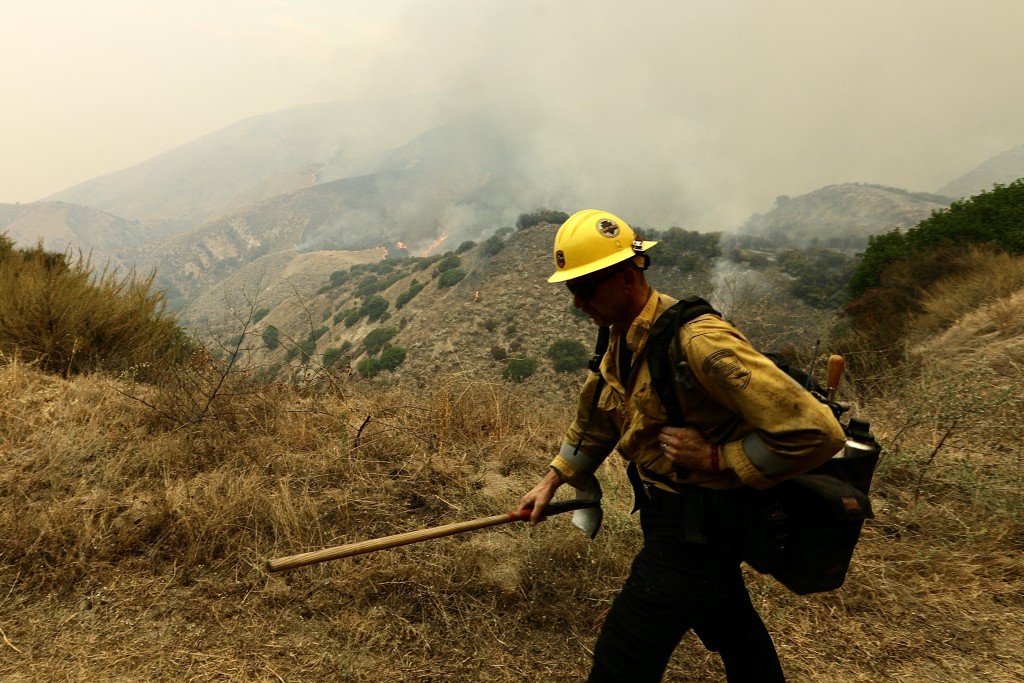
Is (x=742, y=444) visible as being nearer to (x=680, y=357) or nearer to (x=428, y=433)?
(x=680, y=357)

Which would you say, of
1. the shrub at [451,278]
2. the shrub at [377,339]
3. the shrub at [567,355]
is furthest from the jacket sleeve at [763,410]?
the shrub at [451,278]

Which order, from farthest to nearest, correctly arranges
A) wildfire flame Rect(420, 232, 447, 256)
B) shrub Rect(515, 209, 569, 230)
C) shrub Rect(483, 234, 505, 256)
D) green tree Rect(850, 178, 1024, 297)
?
wildfire flame Rect(420, 232, 447, 256) < shrub Rect(515, 209, 569, 230) < shrub Rect(483, 234, 505, 256) < green tree Rect(850, 178, 1024, 297)

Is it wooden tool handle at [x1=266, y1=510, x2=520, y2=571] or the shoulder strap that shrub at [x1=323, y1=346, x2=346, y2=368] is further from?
the shoulder strap

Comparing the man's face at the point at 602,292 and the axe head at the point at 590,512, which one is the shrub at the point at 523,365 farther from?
the man's face at the point at 602,292

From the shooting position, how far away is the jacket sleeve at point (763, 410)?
1.34 m

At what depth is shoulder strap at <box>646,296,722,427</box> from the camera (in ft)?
4.95

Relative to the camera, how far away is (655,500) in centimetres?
171

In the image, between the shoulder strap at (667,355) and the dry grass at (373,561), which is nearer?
the shoulder strap at (667,355)

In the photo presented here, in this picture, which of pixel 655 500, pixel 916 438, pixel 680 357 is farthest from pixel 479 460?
pixel 916 438

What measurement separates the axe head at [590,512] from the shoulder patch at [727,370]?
0.87 meters

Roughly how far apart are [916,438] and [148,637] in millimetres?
5540

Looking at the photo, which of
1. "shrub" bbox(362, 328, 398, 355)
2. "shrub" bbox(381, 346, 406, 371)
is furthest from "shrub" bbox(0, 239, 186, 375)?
"shrub" bbox(362, 328, 398, 355)

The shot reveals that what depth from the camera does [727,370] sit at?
1385 mm

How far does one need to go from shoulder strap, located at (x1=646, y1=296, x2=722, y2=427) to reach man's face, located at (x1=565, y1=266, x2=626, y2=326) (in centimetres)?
20
